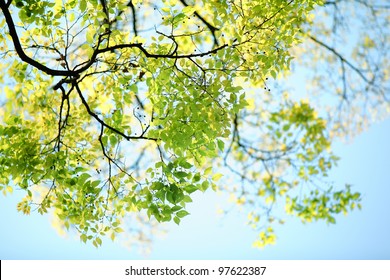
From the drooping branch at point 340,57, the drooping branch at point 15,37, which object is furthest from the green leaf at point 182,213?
the drooping branch at point 340,57

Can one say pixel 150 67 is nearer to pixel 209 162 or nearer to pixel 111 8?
pixel 111 8

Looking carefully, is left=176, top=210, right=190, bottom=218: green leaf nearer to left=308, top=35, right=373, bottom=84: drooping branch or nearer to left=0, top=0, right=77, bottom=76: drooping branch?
left=0, top=0, right=77, bottom=76: drooping branch

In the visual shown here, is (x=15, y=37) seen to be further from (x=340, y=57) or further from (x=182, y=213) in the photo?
(x=340, y=57)

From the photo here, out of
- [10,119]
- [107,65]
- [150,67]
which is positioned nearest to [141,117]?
[150,67]

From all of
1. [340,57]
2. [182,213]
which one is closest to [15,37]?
[182,213]

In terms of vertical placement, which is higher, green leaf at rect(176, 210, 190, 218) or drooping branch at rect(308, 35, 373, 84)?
drooping branch at rect(308, 35, 373, 84)

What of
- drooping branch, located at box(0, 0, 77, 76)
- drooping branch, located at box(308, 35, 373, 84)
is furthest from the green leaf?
drooping branch, located at box(308, 35, 373, 84)

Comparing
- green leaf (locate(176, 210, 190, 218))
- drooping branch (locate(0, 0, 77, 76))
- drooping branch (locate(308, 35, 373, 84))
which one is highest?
drooping branch (locate(308, 35, 373, 84))

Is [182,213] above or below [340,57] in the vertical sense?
below

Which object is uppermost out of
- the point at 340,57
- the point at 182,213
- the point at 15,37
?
the point at 340,57

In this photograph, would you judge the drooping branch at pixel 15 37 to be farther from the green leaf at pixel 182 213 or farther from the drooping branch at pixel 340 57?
the drooping branch at pixel 340 57

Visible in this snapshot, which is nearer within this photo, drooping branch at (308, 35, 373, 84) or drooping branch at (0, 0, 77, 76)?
drooping branch at (0, 0, 77, 76)

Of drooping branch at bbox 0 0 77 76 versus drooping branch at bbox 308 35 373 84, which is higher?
drooping branch at bbox 308 35 373 84

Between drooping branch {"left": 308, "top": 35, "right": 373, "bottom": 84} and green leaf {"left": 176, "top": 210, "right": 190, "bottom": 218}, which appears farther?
drooping branch {"left": 308, "top": 35, "right": 373, "bottom": 84}
